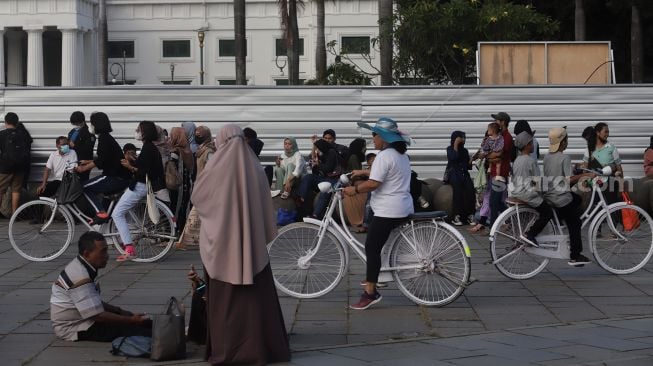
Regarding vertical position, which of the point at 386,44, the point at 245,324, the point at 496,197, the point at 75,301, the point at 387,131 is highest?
the point at 386,44

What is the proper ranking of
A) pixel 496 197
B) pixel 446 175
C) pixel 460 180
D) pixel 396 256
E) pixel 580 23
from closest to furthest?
pixel 396 256
pixel 496 197
pixel 460 180
pixel 446 175
pixel 580 23

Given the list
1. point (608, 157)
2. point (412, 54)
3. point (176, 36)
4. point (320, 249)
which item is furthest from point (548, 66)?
point (176, 36)

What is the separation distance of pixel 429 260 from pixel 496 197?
5.83 m

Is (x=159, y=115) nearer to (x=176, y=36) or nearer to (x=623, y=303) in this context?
(x=623, y=303)

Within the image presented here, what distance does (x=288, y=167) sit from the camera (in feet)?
59.1

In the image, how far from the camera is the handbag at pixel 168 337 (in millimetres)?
8172

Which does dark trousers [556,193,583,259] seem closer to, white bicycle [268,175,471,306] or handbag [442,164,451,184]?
white bicycle [268,175,471,306]

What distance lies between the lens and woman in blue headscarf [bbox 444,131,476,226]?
17.6m

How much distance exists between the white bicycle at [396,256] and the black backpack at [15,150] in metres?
8.72

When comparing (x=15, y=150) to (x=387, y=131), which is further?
(x=15, y=150)

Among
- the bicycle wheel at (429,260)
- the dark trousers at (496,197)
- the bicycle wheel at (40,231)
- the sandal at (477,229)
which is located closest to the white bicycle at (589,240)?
the bicycle wheel at (429,260)

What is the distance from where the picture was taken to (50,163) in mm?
17000

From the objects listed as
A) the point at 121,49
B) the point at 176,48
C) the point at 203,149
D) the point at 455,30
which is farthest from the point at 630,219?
the point at 121,49

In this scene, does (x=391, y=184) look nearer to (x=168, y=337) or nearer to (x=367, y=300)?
(x=367, y=300)
